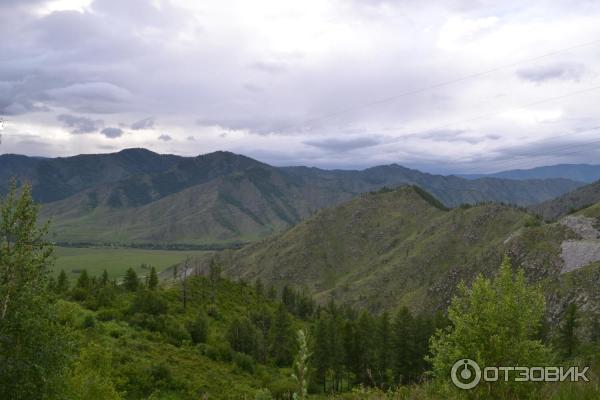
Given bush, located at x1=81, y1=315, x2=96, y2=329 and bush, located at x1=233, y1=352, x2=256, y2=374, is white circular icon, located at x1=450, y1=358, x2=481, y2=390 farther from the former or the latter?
bush, located at x1=233, y1=352, x2=256, y2=374

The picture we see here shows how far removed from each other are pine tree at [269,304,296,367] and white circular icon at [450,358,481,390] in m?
84.9

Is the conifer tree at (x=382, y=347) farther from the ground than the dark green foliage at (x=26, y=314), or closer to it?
closer to it

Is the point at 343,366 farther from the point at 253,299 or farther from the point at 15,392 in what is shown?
the point at 15,392

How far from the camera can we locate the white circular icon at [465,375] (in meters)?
14.0

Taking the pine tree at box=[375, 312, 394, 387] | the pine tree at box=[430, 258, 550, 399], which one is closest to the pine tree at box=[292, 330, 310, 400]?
the pine tree at box=[430, 258, 550, 399]

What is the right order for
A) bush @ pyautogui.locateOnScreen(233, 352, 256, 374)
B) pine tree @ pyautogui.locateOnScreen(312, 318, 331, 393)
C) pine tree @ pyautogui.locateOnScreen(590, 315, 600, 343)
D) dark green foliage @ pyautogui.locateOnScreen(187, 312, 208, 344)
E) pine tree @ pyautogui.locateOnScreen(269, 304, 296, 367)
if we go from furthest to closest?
pine tree @ pyautogui.locateOnScreen(590, 315, 600, 343) < pine tree @ pyautogui.locateOnScreen(269, 304, 296, 367) < pine tree @ pyautogui.locateOnScreen(312, 318, 331, 393) < dark green foliage @ pyautogui.locateOnScreen(187, 312, 208, 344) < bush @ pyautogui.locateOnScreen(233, 352, 256, 374)

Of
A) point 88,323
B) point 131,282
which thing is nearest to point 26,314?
point 88,323

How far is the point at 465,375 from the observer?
1512cm

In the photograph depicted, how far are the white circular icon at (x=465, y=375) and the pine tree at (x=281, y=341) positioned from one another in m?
84.9

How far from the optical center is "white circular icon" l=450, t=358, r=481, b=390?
1397cm

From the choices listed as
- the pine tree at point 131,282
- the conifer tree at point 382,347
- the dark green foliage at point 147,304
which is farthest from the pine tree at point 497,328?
the pine tree at point 131,282

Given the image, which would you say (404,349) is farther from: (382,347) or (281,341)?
(281,341)

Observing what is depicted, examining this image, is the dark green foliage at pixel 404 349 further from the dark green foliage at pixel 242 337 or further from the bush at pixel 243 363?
the bush at pixel 243 363

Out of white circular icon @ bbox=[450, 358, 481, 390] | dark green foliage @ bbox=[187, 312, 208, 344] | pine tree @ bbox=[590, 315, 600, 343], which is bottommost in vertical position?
pine tree @ bbox=[590, 315, 600, 343]
